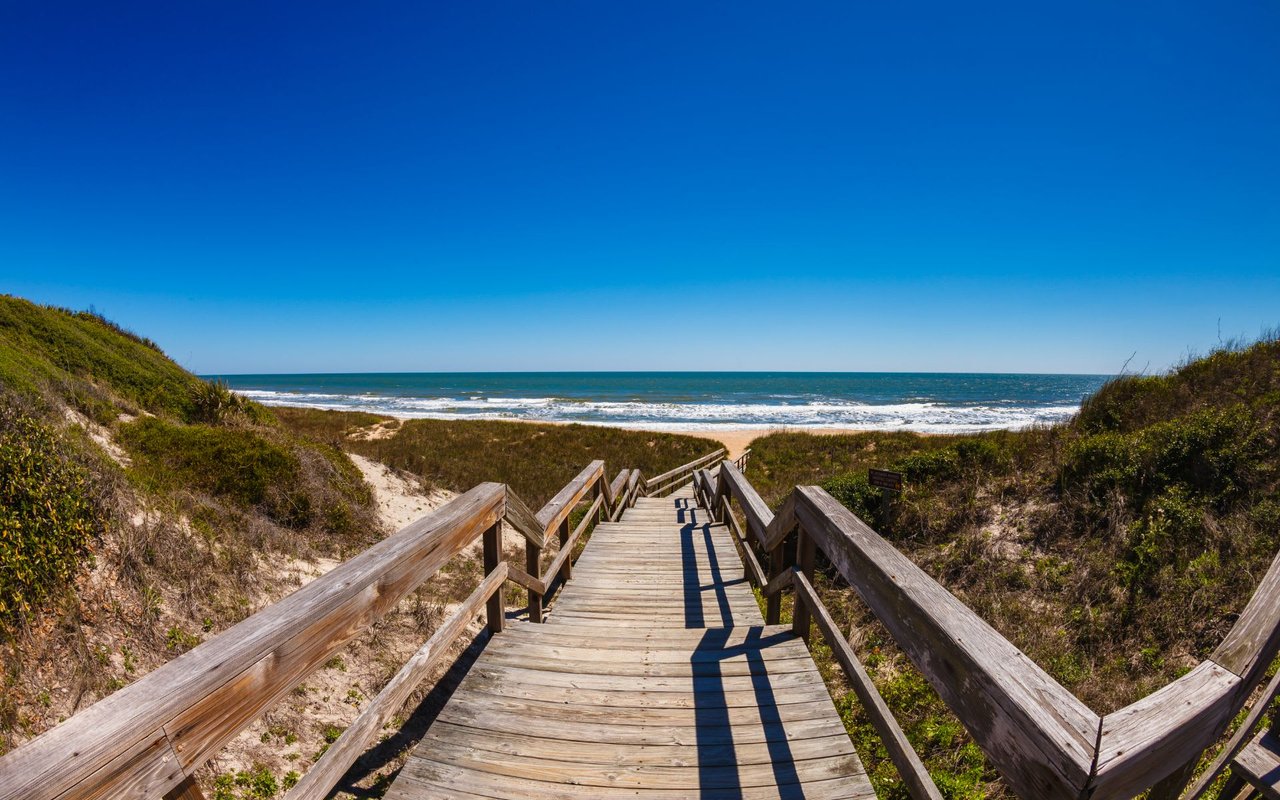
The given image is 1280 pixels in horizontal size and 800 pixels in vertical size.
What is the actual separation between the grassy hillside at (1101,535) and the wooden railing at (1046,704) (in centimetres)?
199

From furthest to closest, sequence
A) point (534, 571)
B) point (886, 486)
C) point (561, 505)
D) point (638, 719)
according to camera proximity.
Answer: point (886, 486)
point (561, 505)
point (534, 571)
point (638, 719)

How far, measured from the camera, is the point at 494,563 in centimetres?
338

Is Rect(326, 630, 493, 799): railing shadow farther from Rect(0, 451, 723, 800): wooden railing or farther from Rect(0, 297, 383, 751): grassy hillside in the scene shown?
Rect(0, 297, 383, 751): grassy hillside

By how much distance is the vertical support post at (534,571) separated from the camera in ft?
12.7

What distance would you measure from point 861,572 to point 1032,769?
1.03m

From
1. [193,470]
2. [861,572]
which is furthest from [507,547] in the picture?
[861,572]

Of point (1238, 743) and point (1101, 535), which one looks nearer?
point (1238, 743)

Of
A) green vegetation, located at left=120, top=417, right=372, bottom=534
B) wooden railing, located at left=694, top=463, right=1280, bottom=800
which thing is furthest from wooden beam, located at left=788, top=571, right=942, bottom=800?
green vegetation, located at left=120, top=417, right=372, bottom=534

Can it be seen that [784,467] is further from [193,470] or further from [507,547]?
[193,470]

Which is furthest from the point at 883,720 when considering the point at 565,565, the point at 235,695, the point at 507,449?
the point at 507,449

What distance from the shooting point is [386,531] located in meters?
8.13

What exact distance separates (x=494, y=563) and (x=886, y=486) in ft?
21.4

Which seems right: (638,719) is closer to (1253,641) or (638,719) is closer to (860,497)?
(1253,641)

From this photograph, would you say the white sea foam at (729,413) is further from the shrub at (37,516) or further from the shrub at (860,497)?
the shrub at (37,516)
